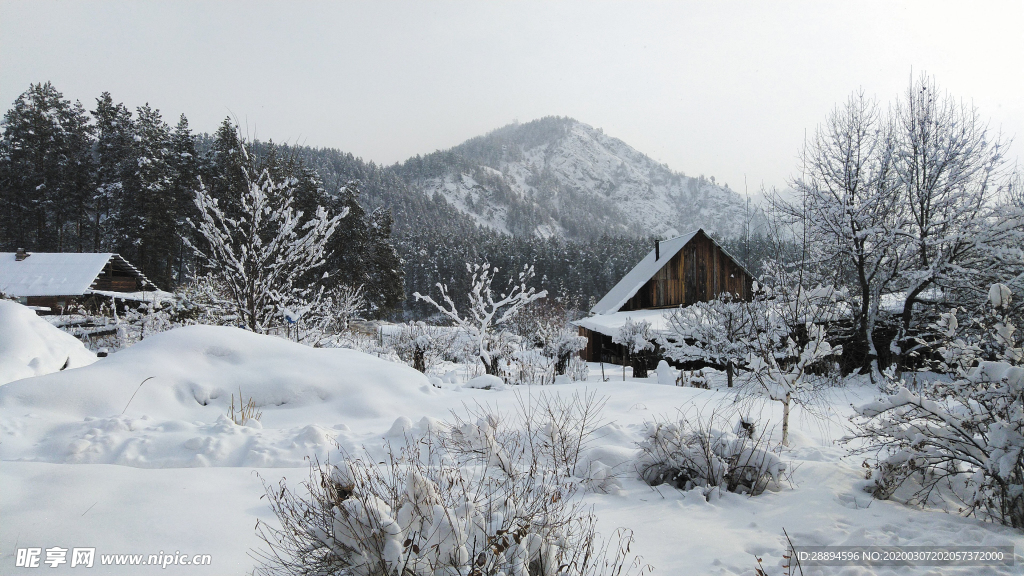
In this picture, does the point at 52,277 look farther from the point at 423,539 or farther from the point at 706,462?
→ the point at 706,462

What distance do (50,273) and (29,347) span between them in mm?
26333

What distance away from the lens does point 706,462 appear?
163 inches

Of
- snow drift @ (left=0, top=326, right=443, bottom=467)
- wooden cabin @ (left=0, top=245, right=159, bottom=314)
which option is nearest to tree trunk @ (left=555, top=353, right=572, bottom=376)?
snow drift @ (left=0, top=326, right=443, bottom=467)

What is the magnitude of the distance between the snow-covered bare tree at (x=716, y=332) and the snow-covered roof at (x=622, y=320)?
4.27 ft

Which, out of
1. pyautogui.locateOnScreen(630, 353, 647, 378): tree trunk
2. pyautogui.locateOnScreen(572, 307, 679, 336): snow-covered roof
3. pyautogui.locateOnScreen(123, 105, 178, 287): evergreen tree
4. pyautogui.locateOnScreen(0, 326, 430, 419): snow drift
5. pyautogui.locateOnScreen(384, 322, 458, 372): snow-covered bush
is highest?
pyautogui.locateOnScreen(123, 105, 178, 287): evergreen tree

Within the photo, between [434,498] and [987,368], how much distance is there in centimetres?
409

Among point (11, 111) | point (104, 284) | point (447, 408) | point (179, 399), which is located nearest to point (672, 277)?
point (447, 408)

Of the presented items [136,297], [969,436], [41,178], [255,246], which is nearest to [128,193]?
[41,178]

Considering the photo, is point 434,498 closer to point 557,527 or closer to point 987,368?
point 557,527

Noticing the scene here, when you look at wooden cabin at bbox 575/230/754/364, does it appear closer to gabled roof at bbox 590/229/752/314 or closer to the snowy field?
gabled roof at bbox 590/229/752/314

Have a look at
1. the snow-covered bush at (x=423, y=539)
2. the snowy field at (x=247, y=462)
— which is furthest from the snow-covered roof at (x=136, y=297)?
the snow-covered bush at (x=423, y=539)

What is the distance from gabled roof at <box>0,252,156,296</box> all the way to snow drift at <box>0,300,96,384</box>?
2048 centimetres

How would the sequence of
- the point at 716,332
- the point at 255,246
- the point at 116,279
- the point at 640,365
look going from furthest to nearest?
the point at 116,279 < the point at 640,365 < the point at 716,332 < the point at 255,246

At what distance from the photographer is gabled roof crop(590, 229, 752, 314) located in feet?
74.4
